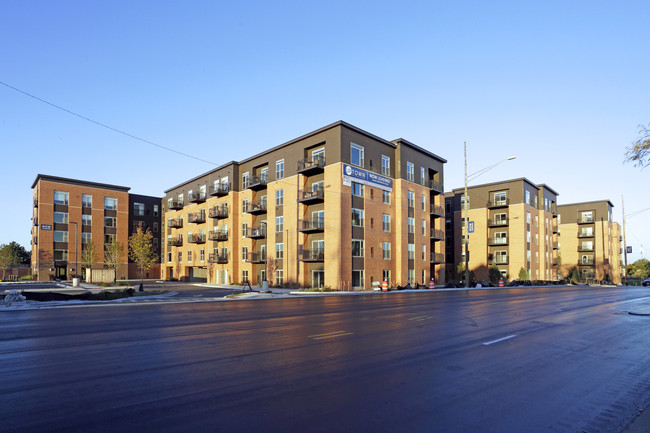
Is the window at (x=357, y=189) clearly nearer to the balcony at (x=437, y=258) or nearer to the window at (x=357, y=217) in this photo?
the window at (x=357, y=217)

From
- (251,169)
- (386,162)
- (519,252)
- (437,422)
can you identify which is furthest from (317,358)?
(519,252)

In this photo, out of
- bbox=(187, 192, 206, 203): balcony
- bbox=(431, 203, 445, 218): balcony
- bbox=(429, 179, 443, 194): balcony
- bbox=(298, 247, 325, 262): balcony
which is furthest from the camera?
bbox=(187, 192, 206, 203): balcony

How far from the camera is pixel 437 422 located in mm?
4902

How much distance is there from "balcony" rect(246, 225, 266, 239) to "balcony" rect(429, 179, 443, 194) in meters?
21.9

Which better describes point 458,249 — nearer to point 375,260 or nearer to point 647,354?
point 375,260

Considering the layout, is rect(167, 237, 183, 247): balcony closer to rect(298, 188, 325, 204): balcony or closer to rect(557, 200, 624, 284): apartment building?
rect(298, 188, 325, 204): balcony

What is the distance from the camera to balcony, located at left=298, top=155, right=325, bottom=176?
137ft

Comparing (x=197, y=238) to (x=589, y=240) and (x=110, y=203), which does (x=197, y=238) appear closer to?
(x=110, y=203)

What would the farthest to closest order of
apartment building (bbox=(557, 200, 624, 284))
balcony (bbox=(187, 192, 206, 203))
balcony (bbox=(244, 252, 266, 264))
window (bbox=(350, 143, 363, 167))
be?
apartment building (bbox=(557, 200, 624, 284)), balcony (bbox=(187, 192, 206, 203)), balcony (bbox=(244, 252, 266, 264)), window (bbox=(350, 143, 363, 167))

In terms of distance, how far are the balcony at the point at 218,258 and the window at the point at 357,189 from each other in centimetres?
2336

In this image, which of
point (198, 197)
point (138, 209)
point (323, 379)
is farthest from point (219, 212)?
point (323, 379)

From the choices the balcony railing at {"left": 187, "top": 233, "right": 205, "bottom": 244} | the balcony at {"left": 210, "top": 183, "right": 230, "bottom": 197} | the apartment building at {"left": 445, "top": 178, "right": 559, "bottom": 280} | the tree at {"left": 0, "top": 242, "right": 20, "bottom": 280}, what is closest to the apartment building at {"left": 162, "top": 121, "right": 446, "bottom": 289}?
the balcony at {"left": 210, "top": 183, "right": 230, "bottom": 197}

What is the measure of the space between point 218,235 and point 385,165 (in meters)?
25.8

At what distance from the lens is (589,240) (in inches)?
3413
